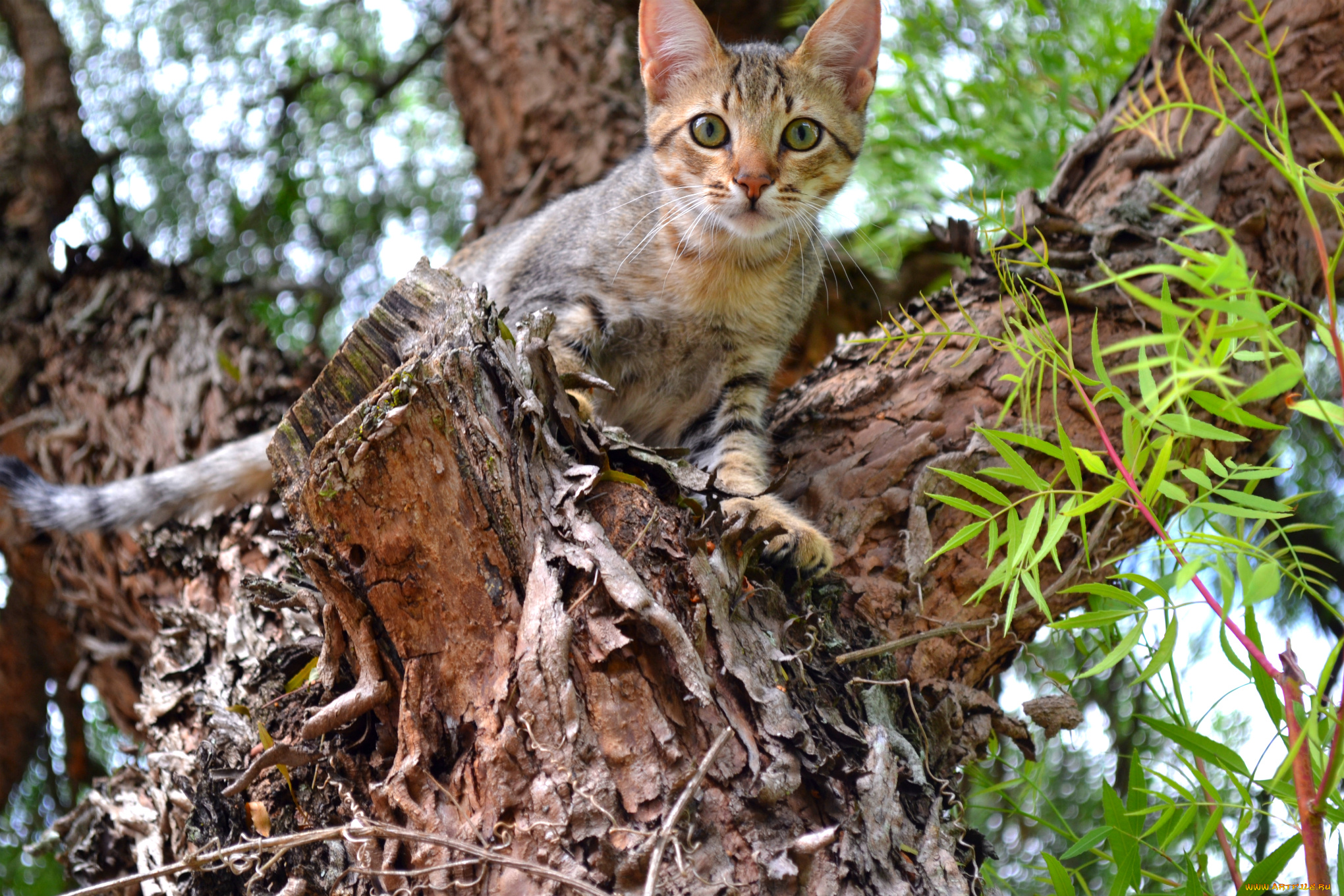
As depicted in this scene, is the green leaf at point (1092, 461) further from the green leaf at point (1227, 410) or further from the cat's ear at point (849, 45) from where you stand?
the cat's ear at point (849, 45)

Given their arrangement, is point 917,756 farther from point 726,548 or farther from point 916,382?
point 916,382

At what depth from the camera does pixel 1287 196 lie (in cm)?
248

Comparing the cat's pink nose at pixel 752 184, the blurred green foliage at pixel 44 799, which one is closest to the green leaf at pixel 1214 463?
the cat's pink nose at pixel 752 184

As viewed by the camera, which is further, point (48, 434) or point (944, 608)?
point (48, 434)

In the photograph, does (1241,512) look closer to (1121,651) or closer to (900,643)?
(1121,651)

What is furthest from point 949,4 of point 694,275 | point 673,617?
point 673,617

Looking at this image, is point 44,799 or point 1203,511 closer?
point 1203,511

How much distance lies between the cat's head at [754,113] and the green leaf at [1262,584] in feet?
5.64

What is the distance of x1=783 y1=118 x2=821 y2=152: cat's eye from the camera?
257cm

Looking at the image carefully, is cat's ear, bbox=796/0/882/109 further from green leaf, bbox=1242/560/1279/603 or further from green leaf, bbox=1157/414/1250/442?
green leaf, bbox=1242/560/1279/603

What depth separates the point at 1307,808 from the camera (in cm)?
100

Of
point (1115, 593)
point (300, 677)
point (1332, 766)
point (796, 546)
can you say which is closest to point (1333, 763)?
point (1332, 766)

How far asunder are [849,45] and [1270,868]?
2.29 metres

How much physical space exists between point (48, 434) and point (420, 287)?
2307 millimetres
